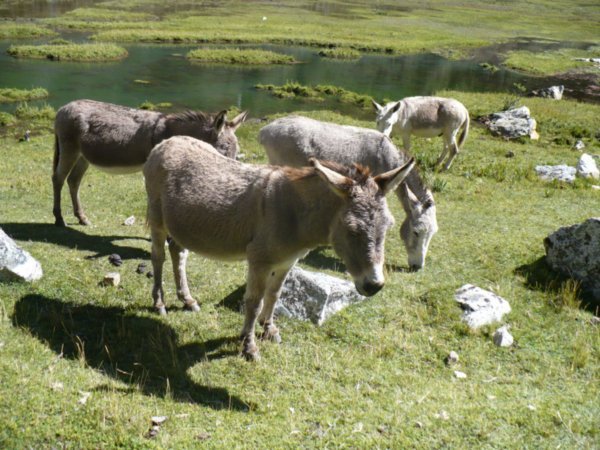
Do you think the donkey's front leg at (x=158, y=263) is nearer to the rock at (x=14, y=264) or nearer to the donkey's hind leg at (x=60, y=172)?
the rock at (x=14, y=264)

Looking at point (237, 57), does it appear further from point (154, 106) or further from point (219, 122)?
point (219, 122)

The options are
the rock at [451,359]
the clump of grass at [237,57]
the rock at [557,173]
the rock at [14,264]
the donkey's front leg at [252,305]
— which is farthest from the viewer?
the clump of grass at [237,57]

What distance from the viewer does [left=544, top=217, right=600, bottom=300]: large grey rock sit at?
10414 mm

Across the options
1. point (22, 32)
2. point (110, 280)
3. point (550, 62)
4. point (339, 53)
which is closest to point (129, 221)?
point (110, 280)

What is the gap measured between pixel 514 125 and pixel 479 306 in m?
20.9

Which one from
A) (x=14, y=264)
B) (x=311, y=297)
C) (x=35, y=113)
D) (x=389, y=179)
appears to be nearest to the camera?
(x=389, y=179)

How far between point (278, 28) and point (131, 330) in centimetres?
6651

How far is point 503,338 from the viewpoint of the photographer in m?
8.65

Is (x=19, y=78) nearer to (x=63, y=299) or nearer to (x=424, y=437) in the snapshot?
(x=63, y=299)

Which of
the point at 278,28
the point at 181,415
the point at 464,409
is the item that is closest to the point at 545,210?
the point at 464,409

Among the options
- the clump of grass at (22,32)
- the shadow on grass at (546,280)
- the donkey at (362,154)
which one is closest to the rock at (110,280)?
the donkey at (362,154)

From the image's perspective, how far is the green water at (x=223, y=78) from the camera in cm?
3475

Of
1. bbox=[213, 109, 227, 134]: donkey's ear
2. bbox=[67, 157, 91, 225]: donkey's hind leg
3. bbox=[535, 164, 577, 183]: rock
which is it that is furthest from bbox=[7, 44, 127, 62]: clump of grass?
bbox=[213, 109, 227, 134]: donkey's ear

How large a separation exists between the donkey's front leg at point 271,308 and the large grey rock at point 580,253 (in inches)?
256
